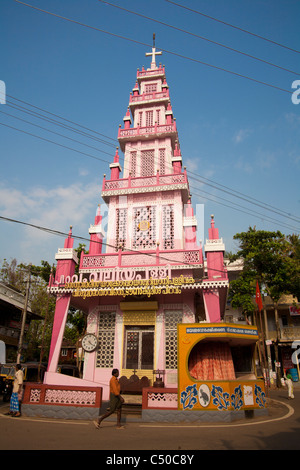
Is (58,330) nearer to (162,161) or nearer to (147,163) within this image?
(147,163)

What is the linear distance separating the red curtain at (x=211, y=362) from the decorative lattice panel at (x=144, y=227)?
6847 mm

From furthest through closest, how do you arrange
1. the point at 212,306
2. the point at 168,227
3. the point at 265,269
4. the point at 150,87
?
the point at 265,269 → the point at 150,87 → the point at 168,227 → the point at 212,306

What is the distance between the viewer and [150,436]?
7.49 m

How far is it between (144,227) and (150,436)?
36.8 feet

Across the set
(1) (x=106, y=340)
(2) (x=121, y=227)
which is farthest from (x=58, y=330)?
(2) (x=121, y=227)

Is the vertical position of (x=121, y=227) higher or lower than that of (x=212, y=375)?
higher

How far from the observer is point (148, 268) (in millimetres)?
15047

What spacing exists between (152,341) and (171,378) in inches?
70.5

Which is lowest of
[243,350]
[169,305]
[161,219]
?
[243,350]

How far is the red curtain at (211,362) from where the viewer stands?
1065 cm

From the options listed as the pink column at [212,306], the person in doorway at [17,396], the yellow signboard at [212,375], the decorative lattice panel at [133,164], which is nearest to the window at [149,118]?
the decorative lattice panel at [133,164]

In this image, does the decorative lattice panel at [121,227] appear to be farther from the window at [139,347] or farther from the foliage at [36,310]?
the foliage at [36,310]
